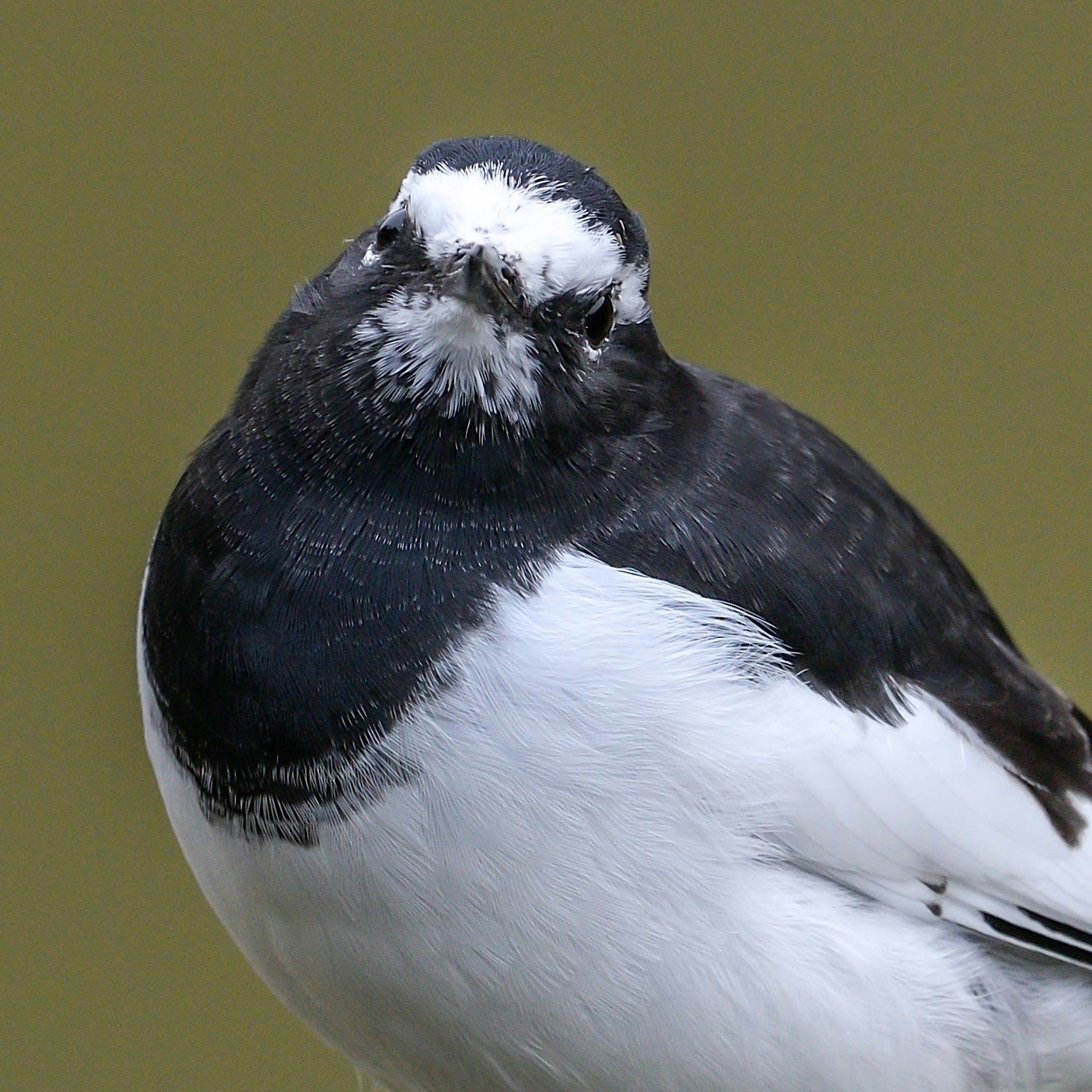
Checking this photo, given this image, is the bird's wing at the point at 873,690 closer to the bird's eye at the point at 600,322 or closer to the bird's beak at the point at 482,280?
the bird's eye at the point at 600,322

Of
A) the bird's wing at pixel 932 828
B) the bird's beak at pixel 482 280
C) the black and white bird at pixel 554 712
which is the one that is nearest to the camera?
the bird's beak at pixel 482 280

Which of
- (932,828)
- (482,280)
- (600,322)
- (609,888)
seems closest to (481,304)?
(482,280)

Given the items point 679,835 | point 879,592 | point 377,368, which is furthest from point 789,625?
point 377,368

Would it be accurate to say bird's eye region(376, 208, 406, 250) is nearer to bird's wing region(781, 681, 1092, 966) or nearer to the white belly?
the white belly

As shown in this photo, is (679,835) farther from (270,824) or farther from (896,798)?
(270,824)

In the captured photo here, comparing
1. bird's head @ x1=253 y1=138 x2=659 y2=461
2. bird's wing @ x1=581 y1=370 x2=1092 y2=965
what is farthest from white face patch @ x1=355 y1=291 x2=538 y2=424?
bird's wing @ x1=581 y1=370 x2=1092 y2=965

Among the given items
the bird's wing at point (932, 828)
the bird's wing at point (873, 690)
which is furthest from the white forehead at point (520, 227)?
the bird's wing at point (932, 828)
